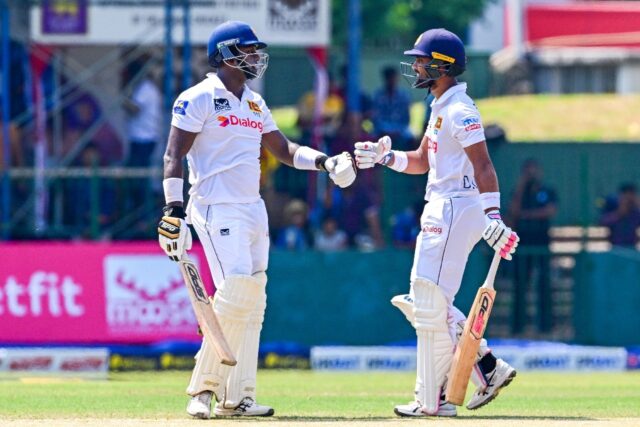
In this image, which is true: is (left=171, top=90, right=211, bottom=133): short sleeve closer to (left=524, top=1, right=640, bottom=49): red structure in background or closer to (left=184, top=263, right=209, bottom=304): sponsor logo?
(left=184, top=263, right=209, bottom=304): sponsor logo

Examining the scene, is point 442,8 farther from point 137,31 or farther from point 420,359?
point 420,359

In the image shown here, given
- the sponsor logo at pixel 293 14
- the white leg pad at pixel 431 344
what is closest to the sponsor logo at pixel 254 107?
the white leg pad at pixel 431 344

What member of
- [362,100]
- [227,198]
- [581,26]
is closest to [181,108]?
[227,198]

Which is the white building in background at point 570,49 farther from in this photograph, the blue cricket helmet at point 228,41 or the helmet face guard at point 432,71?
the blue cricket helmet at point 228,41

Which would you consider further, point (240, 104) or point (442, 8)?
point (442, 8)

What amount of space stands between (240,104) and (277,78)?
19.8m

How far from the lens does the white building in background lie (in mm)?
39625

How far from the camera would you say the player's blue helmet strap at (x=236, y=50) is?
33.1 feet

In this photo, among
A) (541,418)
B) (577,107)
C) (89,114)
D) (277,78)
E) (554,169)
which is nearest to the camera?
(541,418)

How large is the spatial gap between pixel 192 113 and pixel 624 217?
908 cm

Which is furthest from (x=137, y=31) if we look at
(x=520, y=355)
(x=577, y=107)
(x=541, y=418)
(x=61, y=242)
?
(x=577, y=107)

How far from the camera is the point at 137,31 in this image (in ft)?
61.7

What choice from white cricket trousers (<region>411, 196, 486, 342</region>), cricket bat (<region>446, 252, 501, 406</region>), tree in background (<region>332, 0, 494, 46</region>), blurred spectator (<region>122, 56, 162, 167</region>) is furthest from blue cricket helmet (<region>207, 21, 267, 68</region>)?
tree in background (<region>332, 0, 494, 46</region>)

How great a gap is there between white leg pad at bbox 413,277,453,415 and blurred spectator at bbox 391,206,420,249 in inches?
290
